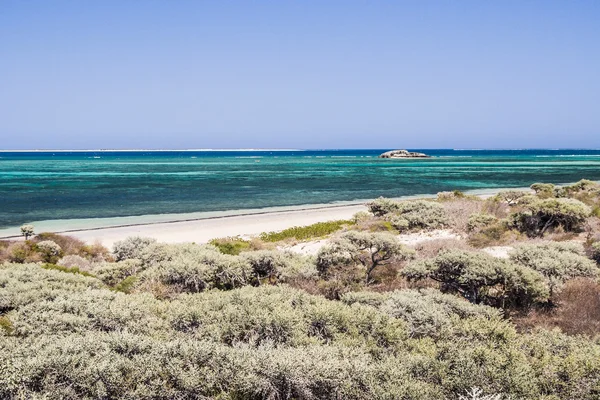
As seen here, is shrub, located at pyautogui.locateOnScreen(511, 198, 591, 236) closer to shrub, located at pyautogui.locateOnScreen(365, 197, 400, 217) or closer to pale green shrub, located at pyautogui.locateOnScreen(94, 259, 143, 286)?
shrub, located at pyautogui.locateOnScreen(365, 197, 400, 217)

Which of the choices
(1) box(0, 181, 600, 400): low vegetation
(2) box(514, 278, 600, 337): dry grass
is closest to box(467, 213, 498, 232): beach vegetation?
(1) box(0, 181, 600, 400): low vegetation

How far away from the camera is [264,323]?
5.71m

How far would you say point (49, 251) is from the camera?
14672 mm

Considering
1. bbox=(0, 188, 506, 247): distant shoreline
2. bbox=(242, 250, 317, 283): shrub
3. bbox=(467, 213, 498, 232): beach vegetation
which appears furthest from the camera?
bbox=(0, 188, 506, 247): distant shoreline

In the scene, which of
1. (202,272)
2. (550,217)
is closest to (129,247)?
(202,272)

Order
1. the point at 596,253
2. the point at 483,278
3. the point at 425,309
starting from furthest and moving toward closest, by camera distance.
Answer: the point at 596,253
the point at 483,278
the point at 425,309

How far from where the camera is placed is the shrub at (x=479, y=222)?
18.1m

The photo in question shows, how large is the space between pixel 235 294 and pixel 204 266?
8.74ft

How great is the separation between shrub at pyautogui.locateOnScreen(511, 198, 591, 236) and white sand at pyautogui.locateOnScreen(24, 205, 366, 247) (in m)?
12.1

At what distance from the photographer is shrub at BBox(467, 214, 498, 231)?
59.3ft

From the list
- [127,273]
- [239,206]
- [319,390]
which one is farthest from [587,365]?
[239,206]

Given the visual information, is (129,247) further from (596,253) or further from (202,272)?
(596,253)

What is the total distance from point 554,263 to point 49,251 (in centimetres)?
1496

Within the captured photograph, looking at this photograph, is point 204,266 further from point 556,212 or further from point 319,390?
point 556,212
